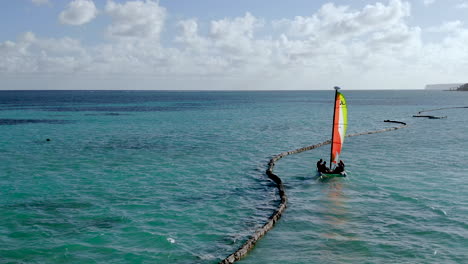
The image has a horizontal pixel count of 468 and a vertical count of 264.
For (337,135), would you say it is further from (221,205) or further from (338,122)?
(221,205)

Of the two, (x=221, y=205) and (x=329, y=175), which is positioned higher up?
(x=329, y=175)

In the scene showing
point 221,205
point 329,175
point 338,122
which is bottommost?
point 221,205

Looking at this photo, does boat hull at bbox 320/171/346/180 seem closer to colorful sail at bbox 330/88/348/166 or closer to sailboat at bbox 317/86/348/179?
sailboat at bbox 317/86/348/179

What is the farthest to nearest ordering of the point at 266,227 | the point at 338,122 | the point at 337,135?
the point at 337,135 < the point at 338,122 < the point at 266,227

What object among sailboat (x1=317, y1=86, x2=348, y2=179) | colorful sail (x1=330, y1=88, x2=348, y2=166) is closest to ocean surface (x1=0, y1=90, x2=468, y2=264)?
sailboat (x1=317, y1=86, x2=348, y2=179)

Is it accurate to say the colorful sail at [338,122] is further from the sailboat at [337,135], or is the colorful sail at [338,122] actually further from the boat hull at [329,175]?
the boat hull at [329,175]

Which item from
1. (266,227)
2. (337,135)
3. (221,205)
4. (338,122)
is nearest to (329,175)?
(337,135)

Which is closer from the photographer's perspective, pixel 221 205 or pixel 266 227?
pixel 266 227

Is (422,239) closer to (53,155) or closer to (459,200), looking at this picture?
(459,200)

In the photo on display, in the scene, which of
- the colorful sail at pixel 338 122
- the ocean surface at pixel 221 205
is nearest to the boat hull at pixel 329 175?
the ocean surface at pixel 221 205

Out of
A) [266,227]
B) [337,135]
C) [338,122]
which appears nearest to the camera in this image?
[266,227]

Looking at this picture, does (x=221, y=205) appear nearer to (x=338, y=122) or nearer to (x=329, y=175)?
(x=329, y=175)

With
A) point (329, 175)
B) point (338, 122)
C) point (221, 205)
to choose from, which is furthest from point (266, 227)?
point (338, 122)

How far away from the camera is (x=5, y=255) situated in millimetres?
20906
